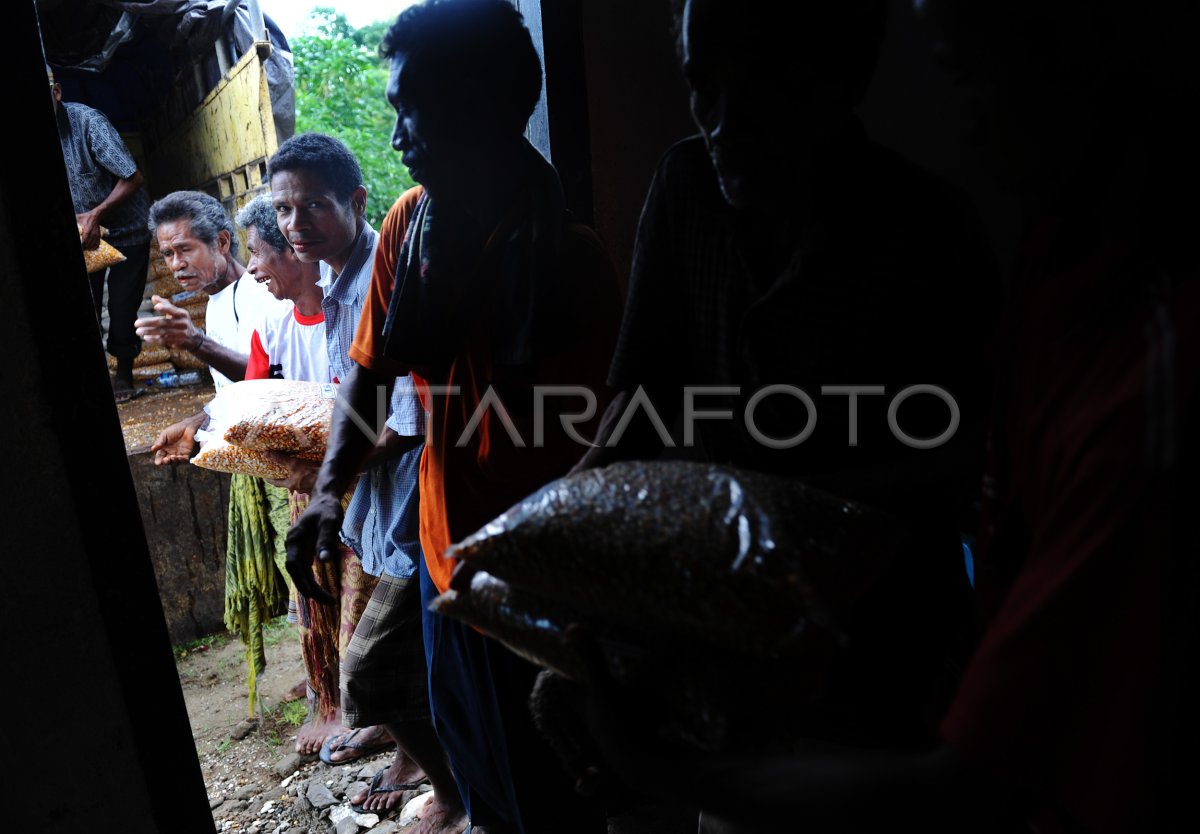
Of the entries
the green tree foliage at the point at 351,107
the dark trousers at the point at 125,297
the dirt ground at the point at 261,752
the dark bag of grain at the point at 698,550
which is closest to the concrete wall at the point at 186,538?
the dirt ground at the point at 261,752

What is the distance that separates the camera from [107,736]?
4.85 ft

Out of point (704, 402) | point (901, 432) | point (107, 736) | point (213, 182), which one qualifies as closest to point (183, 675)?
point (107, 736)

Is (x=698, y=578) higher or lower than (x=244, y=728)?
higher

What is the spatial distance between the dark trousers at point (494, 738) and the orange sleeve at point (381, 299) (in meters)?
0.49

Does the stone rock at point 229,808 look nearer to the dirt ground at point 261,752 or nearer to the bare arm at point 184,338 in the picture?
the dirt ground at point 261,752

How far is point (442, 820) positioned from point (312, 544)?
3.76ft

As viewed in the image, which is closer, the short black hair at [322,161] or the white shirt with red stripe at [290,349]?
the short black hair at [322,161]

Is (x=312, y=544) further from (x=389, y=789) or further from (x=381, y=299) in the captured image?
(x=389, y=789)

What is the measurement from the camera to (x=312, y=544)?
5.54ft

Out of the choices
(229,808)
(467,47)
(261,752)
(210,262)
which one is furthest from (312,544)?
(210,262)

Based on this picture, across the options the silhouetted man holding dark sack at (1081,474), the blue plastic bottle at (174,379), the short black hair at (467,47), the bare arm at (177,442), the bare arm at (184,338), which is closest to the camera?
the silhouetted man holding dark sack at (1081,474)

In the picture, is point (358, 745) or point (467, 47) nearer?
point (467, 47)

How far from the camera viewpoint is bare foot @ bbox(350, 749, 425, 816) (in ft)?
8.59

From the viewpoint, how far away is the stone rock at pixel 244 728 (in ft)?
10.7
